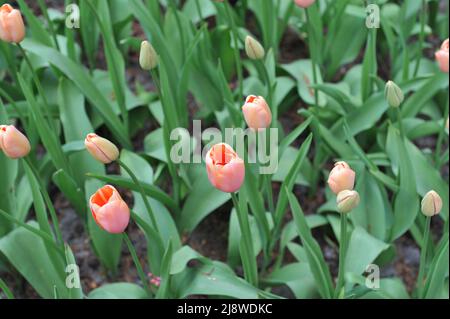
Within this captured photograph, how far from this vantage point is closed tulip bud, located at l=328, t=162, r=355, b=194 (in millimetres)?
1268

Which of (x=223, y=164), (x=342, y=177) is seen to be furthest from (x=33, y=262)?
(x=342, y=177)

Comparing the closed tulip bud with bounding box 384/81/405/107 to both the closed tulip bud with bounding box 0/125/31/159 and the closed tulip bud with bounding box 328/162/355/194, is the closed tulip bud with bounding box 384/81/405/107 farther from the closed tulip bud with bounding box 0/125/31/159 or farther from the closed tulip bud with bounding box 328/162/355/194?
the closed tulip bud with bounding box 0/125/31/159

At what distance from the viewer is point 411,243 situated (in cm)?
193

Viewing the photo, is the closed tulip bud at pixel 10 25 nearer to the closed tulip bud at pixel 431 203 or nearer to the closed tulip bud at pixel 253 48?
the closed tulip bud at pixel 253 48

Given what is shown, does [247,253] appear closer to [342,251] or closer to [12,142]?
[342,251]

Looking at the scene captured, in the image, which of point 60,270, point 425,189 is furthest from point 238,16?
point 60,270

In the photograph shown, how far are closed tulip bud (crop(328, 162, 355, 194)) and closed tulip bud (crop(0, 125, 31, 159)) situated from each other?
1.81 feet

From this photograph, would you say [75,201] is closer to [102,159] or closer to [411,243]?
[102,159]

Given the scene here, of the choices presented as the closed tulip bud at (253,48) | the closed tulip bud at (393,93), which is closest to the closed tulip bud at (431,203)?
the closed tulip bud at (393,93)

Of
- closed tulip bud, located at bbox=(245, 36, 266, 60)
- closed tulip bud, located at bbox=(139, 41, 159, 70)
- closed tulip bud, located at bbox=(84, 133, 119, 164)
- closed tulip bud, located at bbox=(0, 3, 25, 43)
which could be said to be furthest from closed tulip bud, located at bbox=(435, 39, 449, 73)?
closed tulip bud, located at bbox=(0, 3, 25, 43)

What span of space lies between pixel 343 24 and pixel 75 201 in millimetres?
915

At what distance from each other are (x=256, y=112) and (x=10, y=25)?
0.54 metres
